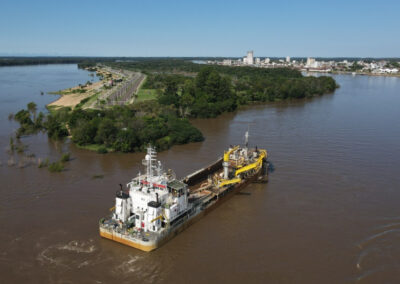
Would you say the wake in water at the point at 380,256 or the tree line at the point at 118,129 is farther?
the tree line at the point at 118,129

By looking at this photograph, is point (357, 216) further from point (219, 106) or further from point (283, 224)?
point (219, 106)

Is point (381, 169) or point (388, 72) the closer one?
point (381, 169)

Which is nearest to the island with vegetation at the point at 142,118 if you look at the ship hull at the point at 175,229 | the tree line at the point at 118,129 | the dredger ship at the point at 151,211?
the tree line at the point at 118,129

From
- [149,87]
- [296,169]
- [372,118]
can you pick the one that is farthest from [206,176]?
[149,87]

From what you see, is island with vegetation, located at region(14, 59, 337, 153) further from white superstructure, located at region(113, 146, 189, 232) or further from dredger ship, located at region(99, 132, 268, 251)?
white superstructure, located at region(113, 146, 189, 232)

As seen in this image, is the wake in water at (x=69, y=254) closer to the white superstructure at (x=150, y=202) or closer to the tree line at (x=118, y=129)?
the white superstructure at (x=150, y=202)

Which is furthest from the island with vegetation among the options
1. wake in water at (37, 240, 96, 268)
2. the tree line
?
wake in water at (37, 240, 96, 268)

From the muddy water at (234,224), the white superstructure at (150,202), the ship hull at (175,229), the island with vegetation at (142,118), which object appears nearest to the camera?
the muddy water at (234,224)
